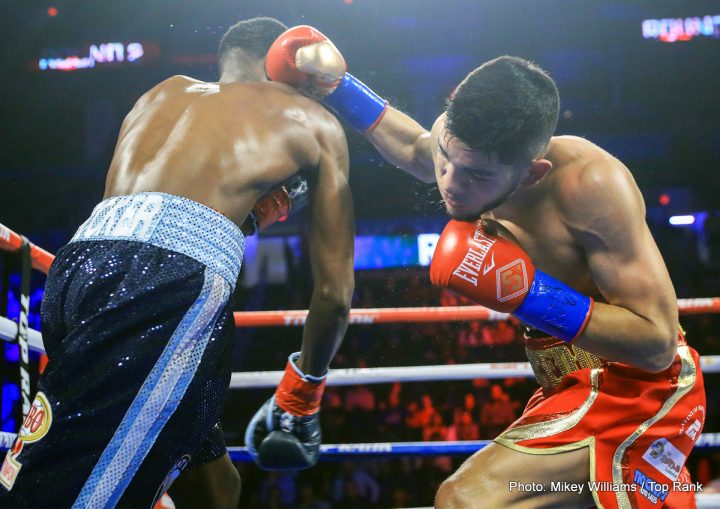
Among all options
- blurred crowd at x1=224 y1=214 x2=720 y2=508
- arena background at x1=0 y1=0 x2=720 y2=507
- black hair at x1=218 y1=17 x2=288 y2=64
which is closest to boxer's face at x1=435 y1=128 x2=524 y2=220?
black hair at x1=218 y1=17 x2=288 y2=64

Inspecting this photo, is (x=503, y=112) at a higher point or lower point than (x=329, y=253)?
higher

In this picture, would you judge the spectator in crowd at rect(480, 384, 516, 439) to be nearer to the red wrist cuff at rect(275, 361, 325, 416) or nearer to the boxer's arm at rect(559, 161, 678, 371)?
the red wrist cuff at rect(275, 361, 325, 416)

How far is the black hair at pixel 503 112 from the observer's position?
4.53ft

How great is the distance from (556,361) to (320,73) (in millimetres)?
937

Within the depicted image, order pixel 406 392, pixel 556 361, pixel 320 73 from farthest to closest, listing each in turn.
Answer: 1. pixel 406 392
2. pixel 320 73
3. pixel 556 361

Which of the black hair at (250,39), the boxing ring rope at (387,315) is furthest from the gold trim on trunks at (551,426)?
the black hair at (250,39)

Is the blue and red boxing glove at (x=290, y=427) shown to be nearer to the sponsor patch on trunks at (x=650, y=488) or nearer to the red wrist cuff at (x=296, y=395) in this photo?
the red wrist cuff at (x=296, y=395)

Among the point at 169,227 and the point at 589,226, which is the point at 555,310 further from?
the point at 169,227

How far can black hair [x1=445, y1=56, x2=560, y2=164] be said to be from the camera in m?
1.38

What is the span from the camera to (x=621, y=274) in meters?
1.40

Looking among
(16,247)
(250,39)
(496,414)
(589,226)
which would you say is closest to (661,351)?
(589,226)

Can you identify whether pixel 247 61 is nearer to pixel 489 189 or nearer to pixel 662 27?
pixel 489 189

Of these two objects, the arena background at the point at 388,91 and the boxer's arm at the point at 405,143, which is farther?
the arena background at the point at 388,91

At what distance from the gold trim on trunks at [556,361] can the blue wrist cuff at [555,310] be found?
0.20 m
